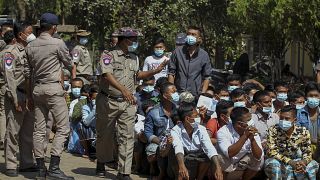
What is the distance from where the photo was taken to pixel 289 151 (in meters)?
8.61

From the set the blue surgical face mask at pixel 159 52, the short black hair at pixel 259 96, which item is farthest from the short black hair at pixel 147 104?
the short black hair at pixel 259 96

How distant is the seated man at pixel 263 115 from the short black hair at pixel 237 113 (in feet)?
2.66

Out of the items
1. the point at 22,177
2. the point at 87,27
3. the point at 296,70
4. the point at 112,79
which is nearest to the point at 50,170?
the point at 22,177

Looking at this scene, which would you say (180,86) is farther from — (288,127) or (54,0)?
(54,0)

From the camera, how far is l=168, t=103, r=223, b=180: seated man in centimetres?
842

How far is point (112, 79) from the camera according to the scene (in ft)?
28.9

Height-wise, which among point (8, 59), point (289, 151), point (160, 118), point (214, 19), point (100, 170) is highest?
point (8, 59)

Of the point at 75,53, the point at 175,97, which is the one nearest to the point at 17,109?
the point at 175,97

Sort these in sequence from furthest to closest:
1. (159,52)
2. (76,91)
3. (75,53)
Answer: (75,53)
(76,91)
(159,52)

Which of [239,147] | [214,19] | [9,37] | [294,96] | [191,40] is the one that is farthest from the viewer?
[214,19]

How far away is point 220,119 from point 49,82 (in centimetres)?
220

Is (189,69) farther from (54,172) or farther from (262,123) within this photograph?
(54,172)

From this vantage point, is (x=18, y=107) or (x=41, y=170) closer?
(x=41, y=170)

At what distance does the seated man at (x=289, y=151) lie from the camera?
27.8ft
